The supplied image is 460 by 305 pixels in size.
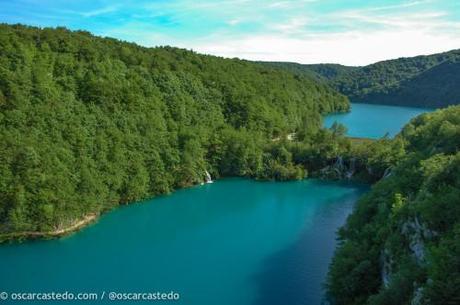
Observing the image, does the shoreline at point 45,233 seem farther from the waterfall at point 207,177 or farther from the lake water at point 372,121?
the lake water at point 372,121

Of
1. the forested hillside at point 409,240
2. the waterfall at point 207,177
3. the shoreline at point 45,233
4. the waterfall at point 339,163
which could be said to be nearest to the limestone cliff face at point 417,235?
the forested hillside at point 409,240

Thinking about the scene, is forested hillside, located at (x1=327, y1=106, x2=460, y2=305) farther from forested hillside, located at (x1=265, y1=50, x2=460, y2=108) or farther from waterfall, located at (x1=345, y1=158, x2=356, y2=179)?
forested hillside, located at (x1=265, y1=50, x2=460, y2=108)

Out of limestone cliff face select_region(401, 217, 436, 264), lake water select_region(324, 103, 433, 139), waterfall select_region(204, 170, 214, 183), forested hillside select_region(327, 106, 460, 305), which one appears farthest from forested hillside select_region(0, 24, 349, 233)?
lake water select_region(324, 103, 433, 139)

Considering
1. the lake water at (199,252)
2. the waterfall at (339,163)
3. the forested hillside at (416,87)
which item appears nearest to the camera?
the lake water at (199,252)

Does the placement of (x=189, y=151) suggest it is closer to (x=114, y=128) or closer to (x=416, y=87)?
(x=114, y=128)

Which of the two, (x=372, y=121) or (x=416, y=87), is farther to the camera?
(x=416, y=87)

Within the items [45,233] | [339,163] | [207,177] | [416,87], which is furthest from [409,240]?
[416,87]
